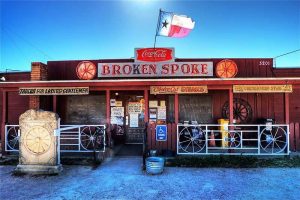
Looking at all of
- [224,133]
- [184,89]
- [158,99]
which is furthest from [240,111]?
[184,89]

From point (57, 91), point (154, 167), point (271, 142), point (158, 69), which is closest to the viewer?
point (154, 167)

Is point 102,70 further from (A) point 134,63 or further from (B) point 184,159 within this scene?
(B) point 184,159

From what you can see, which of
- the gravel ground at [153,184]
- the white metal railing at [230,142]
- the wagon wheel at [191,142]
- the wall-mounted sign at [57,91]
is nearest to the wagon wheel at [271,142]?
the white metal railing at [230,142]

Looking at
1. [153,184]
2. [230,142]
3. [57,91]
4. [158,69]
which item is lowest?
[153,184]

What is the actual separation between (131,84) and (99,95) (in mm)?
2902

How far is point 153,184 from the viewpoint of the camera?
239 inches

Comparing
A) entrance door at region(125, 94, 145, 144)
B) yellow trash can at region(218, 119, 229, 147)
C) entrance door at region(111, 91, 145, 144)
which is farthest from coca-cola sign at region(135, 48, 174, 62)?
yellow trash can at region(218, 119, 229, 147)

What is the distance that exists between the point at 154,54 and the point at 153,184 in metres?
6.61

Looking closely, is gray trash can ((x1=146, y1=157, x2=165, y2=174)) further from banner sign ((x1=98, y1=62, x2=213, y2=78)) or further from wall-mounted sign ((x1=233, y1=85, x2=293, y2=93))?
banner sign ((x1=98, y1=62, x2=213, y2=78))

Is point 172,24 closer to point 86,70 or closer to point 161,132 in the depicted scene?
point 86,70

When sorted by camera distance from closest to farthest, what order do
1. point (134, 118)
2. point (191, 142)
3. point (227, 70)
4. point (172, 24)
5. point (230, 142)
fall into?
point (230, 142) → point (191, 142) → point (172, 24) → point (227, 70) → point (134, 118)

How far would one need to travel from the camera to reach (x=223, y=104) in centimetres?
1144

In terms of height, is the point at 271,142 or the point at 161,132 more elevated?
the point at 161,132

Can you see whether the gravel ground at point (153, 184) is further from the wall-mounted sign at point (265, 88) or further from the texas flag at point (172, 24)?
the texas flag at point (172, 24)
